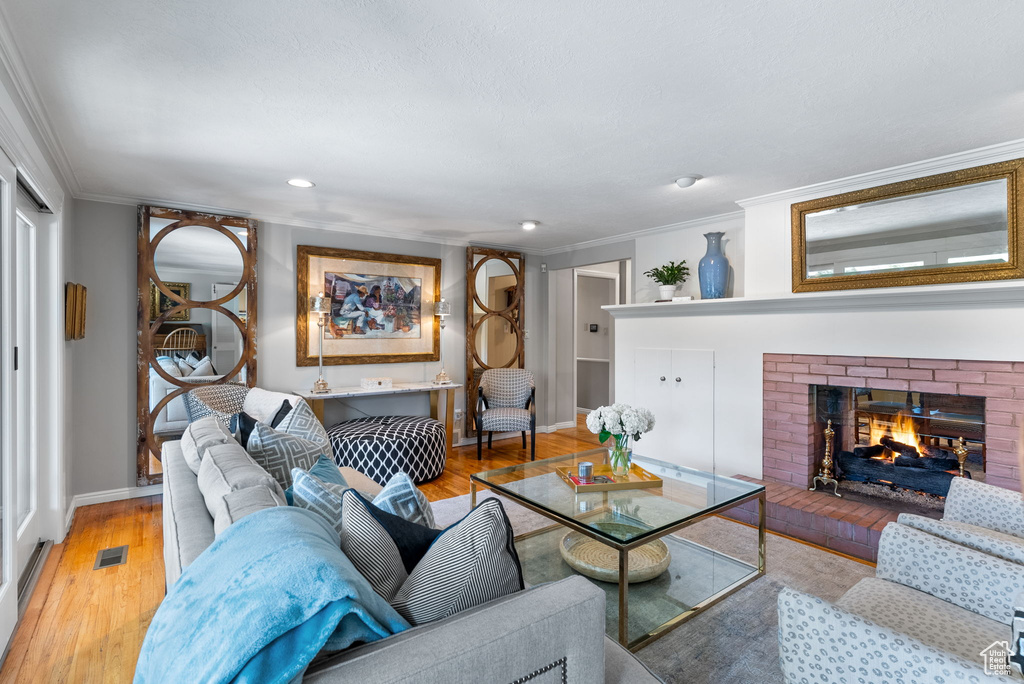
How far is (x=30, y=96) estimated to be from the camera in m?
2.08

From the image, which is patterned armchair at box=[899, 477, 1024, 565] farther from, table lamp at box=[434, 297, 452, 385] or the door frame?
the door frame

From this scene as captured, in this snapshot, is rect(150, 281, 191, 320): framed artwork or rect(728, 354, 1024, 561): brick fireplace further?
rect(150, 281, 191, 320): framed artwork

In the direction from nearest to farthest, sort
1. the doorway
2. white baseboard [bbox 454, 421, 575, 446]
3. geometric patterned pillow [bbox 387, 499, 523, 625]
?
geometric patterned pillow [bbox 387, 499, 523, 625]
white baseboard [bbox 454, 421, 575, 446]
the doorway

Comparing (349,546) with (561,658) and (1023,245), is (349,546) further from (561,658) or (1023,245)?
(1023,245)

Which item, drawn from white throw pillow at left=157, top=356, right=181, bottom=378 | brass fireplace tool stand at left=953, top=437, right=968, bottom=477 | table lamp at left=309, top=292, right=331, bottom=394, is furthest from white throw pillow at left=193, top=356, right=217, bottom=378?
brass fireplace tool stand at left=953, top=437, right=968, bottom=477

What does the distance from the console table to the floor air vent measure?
1.52m

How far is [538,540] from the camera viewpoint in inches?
110

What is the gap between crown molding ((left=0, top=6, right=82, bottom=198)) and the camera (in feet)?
5.62

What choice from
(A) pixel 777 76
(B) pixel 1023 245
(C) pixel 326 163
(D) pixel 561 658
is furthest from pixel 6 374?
(B) pixel 1023 245

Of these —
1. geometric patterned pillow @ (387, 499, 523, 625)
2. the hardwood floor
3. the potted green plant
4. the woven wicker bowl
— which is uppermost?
the potted green plant

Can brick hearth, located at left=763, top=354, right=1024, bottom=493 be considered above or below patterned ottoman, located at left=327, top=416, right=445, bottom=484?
above

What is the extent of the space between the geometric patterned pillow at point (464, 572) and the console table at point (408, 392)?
3.45 meters

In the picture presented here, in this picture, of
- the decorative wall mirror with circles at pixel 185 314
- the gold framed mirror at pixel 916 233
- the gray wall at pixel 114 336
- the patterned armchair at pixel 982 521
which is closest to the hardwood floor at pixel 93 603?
the gray wall at pixel 114 336

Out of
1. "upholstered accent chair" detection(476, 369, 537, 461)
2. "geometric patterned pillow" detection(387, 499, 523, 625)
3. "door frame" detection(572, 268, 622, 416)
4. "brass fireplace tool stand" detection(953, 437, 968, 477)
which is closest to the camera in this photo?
"geometric patterned pillow" detection(387, 499, 523, 625)
